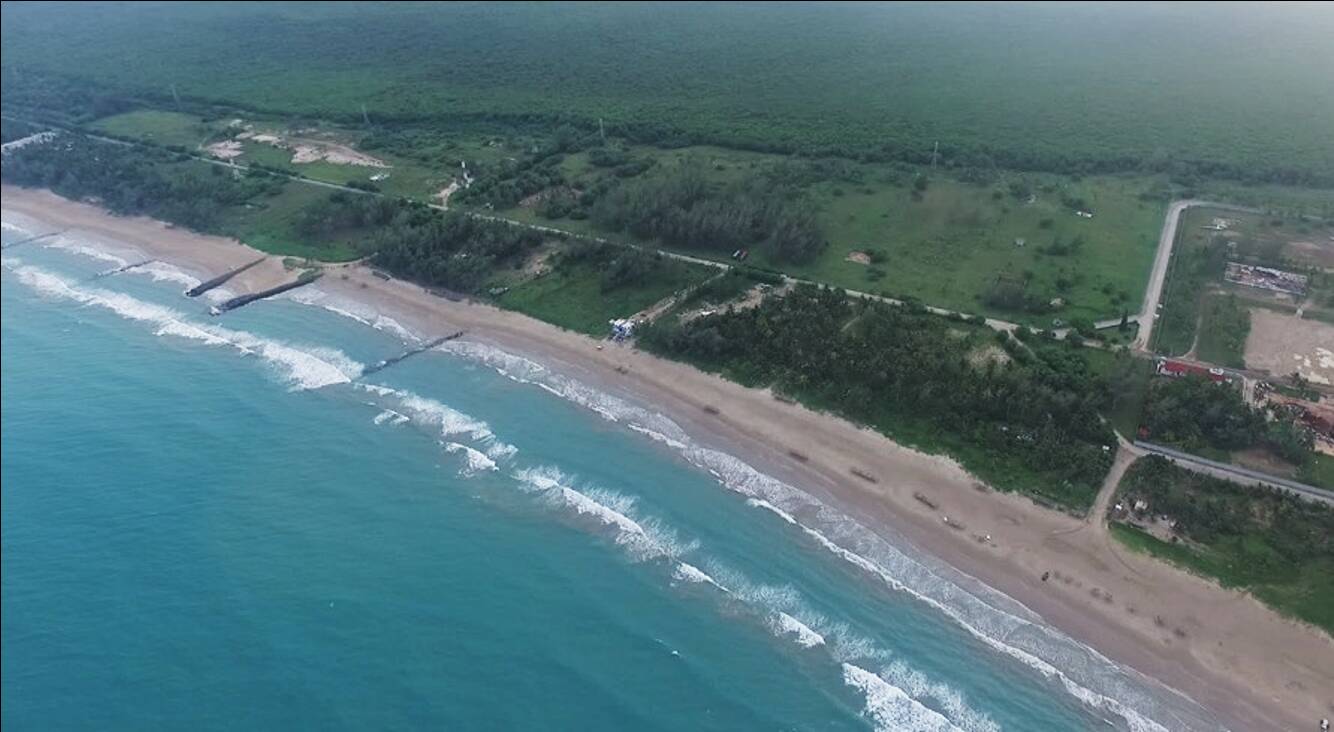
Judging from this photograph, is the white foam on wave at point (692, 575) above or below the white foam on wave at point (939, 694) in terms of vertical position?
above

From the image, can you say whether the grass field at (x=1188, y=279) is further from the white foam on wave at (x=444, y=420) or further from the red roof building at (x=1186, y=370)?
the white foam on wave at (x=444, y=420)

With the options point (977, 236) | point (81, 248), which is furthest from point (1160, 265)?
point (81, 248)

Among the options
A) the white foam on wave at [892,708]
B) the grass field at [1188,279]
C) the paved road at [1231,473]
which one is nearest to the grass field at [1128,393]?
the paved road at [1231,473]

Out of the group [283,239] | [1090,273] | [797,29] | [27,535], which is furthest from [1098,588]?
[797,29]

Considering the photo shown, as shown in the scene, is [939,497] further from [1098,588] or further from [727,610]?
[727,610]

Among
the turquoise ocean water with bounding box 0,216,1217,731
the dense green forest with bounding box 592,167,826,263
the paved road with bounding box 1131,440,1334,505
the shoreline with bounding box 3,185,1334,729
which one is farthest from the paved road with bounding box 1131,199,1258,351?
the turquoise ocean water with bounding box 0,216,1217,731

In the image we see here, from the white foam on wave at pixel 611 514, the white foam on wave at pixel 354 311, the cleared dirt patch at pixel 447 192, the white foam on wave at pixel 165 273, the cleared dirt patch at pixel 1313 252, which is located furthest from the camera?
the cleared dirt patch at pixel 447 192

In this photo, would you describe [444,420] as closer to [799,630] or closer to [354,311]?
[354,311]
